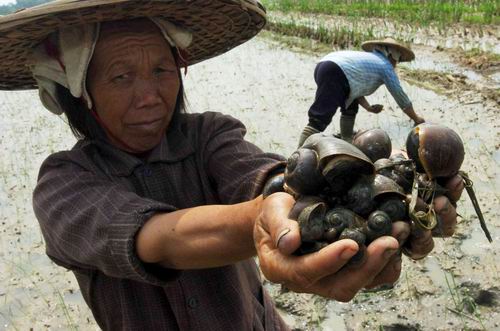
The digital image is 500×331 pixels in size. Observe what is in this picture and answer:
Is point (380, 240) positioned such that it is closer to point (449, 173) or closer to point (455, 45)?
point (449, 173)

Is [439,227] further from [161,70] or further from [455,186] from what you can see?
[161,70]

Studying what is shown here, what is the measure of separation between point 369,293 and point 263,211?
1.88 metres

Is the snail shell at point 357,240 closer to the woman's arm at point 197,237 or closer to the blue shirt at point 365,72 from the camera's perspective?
the woman's arm at point 197,237

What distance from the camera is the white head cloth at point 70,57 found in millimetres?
1319

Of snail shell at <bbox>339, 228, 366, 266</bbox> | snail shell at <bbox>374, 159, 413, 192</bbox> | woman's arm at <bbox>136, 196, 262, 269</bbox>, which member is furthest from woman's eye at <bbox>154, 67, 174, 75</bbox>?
snail shell at <bbox>339, 228, 366, 266</bbox>

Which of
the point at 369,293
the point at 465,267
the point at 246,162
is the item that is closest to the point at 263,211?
A: the point at 246,162

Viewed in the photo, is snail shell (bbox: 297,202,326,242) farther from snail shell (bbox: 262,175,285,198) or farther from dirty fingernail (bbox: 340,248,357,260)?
snail shell (bbox: 262,175,285,198)

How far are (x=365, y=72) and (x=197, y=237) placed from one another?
372 centimetres

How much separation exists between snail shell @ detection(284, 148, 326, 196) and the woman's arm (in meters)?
0.17

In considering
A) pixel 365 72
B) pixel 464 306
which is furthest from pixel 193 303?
pixel 365 72

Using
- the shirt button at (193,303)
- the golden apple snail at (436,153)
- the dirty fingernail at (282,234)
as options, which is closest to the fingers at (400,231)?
the golden apple snail at (436,153)

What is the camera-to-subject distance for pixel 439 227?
105 cm

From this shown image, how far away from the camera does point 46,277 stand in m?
3.46

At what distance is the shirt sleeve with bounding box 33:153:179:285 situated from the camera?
3.81ft
